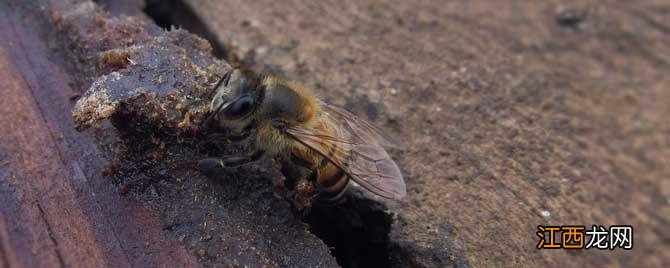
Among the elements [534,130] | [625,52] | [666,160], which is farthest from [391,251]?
[625,52]

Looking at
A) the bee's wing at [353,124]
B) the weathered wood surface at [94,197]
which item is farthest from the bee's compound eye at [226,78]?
the bee's wing at [353,124]

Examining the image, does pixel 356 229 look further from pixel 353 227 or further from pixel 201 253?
pixel 201 253

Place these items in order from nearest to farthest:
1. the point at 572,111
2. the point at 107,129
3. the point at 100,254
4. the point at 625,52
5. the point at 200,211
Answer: the point at 100,254 < the point at 200,211 < the point at 107,129 < the point at 572,111 < the point at 625,52

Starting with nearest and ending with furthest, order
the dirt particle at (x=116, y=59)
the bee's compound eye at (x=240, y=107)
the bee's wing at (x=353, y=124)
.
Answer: the dirt particle at (x=116, y=59), the bee's compound eye at (x=240, y=107), the bee's wing at (x=353, y=124)

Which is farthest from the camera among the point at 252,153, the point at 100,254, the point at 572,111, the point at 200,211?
the point at 572,111

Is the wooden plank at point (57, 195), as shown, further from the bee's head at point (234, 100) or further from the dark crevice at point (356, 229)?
the dark crevice at point (356, 229)

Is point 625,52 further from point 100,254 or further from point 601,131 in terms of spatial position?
point 100,254

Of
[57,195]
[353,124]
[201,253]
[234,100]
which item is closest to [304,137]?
[353,124]
